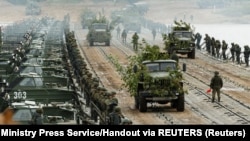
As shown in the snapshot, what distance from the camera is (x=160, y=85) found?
32.8 m

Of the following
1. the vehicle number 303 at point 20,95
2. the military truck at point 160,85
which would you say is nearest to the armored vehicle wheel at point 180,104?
the military truck at point 160,85

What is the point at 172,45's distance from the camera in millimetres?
59344

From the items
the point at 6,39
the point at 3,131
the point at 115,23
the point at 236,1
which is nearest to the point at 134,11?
the point at 115,23

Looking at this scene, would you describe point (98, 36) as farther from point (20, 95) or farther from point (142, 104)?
point (20, 95)

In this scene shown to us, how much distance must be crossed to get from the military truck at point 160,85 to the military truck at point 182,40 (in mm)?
25229

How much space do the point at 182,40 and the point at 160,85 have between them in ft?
91.1

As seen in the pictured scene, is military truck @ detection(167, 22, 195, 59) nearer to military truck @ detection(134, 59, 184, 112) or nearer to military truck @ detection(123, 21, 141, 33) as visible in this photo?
military truck @ detection(134, 59, 184, 112)

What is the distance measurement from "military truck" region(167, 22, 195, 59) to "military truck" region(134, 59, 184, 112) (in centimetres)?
2523

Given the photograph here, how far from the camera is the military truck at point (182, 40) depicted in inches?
2361

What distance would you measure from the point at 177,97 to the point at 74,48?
59.2 ft

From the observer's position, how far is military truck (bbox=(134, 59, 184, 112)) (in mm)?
32688
